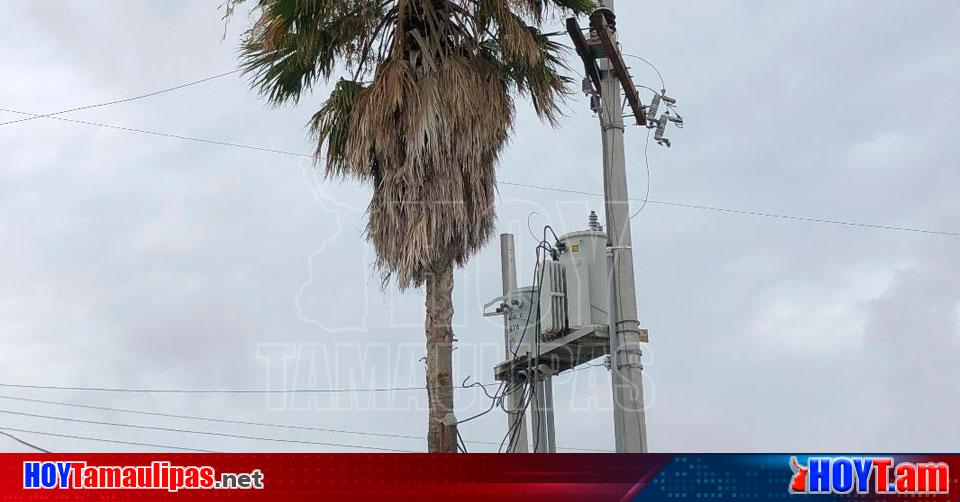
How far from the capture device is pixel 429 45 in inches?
456

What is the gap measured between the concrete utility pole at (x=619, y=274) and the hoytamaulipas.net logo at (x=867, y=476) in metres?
2.31

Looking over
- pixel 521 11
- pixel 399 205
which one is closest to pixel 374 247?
pixel 399 205

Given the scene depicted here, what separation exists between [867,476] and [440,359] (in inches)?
163

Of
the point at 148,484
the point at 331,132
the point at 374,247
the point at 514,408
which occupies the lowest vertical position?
the point at 148,484

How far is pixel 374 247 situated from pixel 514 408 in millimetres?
3935

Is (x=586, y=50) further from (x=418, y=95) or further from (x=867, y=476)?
(x=867, y=476)

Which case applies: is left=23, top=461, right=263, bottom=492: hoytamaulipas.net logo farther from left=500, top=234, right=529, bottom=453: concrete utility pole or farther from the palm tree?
left=500, top=234, right=529, bottom=453: concrete utility pole

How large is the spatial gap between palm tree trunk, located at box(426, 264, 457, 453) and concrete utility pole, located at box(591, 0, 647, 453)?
1.57m

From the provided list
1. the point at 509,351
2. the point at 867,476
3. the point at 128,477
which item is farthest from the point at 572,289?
the point at 128,477

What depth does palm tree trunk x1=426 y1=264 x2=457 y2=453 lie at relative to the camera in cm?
1062

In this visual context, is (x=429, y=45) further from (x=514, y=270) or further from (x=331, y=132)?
(x=514, y=270)

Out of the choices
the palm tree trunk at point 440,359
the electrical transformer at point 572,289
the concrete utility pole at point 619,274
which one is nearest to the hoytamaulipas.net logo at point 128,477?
the palm tree trunk at point 440,359

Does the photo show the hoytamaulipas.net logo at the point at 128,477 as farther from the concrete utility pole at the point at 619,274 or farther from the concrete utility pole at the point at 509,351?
the concrete utility pole at the point at 509,351

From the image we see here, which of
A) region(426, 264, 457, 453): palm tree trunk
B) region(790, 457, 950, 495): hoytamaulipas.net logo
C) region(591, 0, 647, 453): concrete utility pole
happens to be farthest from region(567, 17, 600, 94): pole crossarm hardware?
region(790, 457, 950, 495): hoytamaulipas.net logo
